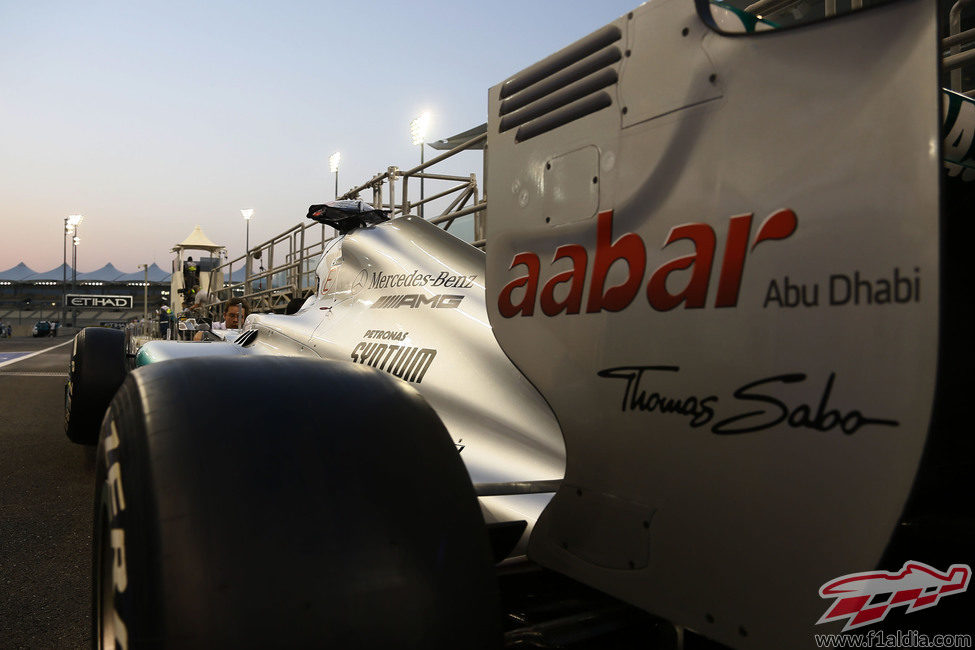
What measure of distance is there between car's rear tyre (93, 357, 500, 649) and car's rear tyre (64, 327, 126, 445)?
9.65ft

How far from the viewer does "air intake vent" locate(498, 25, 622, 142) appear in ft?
3.90

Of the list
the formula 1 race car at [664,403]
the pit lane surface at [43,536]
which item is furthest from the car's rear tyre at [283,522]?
the pit lane surface at [43,536]

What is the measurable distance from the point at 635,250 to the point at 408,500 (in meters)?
0.53

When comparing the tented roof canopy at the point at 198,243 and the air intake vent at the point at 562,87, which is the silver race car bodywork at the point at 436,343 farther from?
the tented roof canopy at the point at 198,243

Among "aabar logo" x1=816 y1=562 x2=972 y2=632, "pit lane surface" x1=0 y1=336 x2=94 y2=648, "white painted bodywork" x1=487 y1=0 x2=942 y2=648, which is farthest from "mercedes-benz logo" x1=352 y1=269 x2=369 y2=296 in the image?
"aabar logo" x1=816 y1=562 x2=972 y2=632

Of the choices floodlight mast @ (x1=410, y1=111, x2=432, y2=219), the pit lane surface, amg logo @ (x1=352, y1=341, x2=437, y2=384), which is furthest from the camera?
floodlight mast @ (x1=410, y1=111, x2=432, y2=219)

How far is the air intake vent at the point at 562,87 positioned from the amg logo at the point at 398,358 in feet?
3.40

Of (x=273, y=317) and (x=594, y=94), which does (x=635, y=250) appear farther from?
(x=273, y=317)

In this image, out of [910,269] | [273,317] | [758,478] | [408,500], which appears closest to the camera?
[910,269]

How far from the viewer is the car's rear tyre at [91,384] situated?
12.3ft

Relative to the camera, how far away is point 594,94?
3.95 ft

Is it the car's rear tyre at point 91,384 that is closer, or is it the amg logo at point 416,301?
the amg logo at point 416,301

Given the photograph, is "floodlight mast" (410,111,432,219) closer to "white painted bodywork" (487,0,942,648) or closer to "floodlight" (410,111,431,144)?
"floodlight" (410,111,431,144)

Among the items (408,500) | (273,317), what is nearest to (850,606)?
(408,500)
